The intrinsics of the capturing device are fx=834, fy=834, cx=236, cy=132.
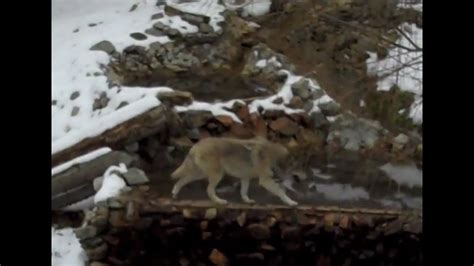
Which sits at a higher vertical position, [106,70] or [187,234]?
[106,70]

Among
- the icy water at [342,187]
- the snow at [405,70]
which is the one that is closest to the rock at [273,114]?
the icy water at [342,187]

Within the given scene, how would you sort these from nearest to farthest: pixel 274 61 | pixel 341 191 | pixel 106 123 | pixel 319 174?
pixel 341 191 → pixel 106 123 → pixel 319 174 → pixel 274 61

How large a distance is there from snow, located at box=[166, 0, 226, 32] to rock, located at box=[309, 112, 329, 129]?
1910 mm

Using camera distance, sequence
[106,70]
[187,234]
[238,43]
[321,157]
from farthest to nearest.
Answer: [238,43] → [106,70] → [321,157] → [187,234]

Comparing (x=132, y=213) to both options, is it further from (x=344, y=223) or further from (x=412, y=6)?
(x=412, y=6)

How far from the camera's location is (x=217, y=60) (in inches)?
339

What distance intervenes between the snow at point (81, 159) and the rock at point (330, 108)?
2.26 metres

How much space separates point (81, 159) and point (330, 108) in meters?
2.56

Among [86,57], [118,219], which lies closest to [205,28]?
[86,57]

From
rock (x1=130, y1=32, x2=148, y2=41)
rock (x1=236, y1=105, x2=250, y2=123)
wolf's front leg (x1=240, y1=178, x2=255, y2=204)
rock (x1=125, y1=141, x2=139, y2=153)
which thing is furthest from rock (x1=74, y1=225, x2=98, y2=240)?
rock (x1=130, y1=32, x2=148, y2=41)

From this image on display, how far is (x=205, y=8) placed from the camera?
30.2ft
